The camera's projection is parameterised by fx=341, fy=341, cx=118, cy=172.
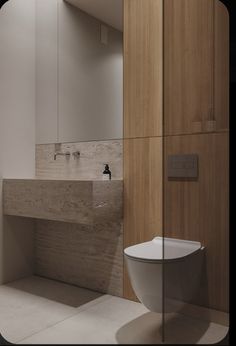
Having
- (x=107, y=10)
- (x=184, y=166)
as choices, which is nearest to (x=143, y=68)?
(x=107, y=10)

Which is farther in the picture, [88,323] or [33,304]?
[33,304]

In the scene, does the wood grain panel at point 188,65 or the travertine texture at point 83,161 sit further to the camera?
the travertine texture at point 83,161

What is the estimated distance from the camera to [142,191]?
2346 mm

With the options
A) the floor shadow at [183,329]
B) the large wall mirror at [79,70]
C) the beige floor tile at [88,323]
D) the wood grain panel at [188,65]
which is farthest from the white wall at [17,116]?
the floor shadow at [183,329]

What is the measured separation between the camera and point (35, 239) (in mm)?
2998

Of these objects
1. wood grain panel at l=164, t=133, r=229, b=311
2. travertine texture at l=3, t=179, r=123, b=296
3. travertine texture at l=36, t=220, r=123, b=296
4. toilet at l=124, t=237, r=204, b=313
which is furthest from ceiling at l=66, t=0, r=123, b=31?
toilet at l=124, t=237, r=204, b=313

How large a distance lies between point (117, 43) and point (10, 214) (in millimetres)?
1540

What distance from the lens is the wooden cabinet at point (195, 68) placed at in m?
1.51

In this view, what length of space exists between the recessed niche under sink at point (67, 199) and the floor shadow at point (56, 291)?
57cm

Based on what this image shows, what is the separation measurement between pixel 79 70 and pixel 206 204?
1736 mm

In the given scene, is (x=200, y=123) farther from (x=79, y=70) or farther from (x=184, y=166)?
(x=79, y=70)

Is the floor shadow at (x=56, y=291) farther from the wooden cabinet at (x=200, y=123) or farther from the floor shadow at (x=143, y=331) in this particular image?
the wooden cabinet at (x=200, y=123)

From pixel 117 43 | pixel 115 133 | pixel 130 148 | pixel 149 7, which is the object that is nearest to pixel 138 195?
pixel 130 148

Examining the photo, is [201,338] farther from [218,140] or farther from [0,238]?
[0,238]
